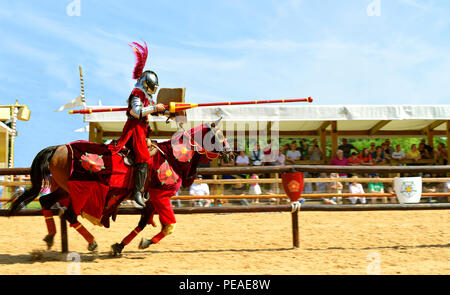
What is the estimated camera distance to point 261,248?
604cm

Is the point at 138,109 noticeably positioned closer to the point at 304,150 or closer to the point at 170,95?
the point at 170,95

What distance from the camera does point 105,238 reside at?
7.11 m

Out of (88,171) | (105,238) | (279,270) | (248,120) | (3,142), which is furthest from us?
(3,142)

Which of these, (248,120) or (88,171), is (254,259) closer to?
(88,171)

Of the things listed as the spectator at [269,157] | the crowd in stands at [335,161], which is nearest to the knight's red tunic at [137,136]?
the crowd in stands at [335,161]

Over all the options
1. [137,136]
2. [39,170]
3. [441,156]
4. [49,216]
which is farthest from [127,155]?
[441,156]

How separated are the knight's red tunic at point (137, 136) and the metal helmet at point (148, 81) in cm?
9

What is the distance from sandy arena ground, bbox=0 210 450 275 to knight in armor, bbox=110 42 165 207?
0.98 meters

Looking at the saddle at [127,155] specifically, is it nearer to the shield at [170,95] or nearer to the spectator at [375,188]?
the shield at [170,95]

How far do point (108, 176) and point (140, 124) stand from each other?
70cm

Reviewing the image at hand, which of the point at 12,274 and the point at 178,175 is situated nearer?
the point at 12,274

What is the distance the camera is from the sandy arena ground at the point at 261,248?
4.75 m
